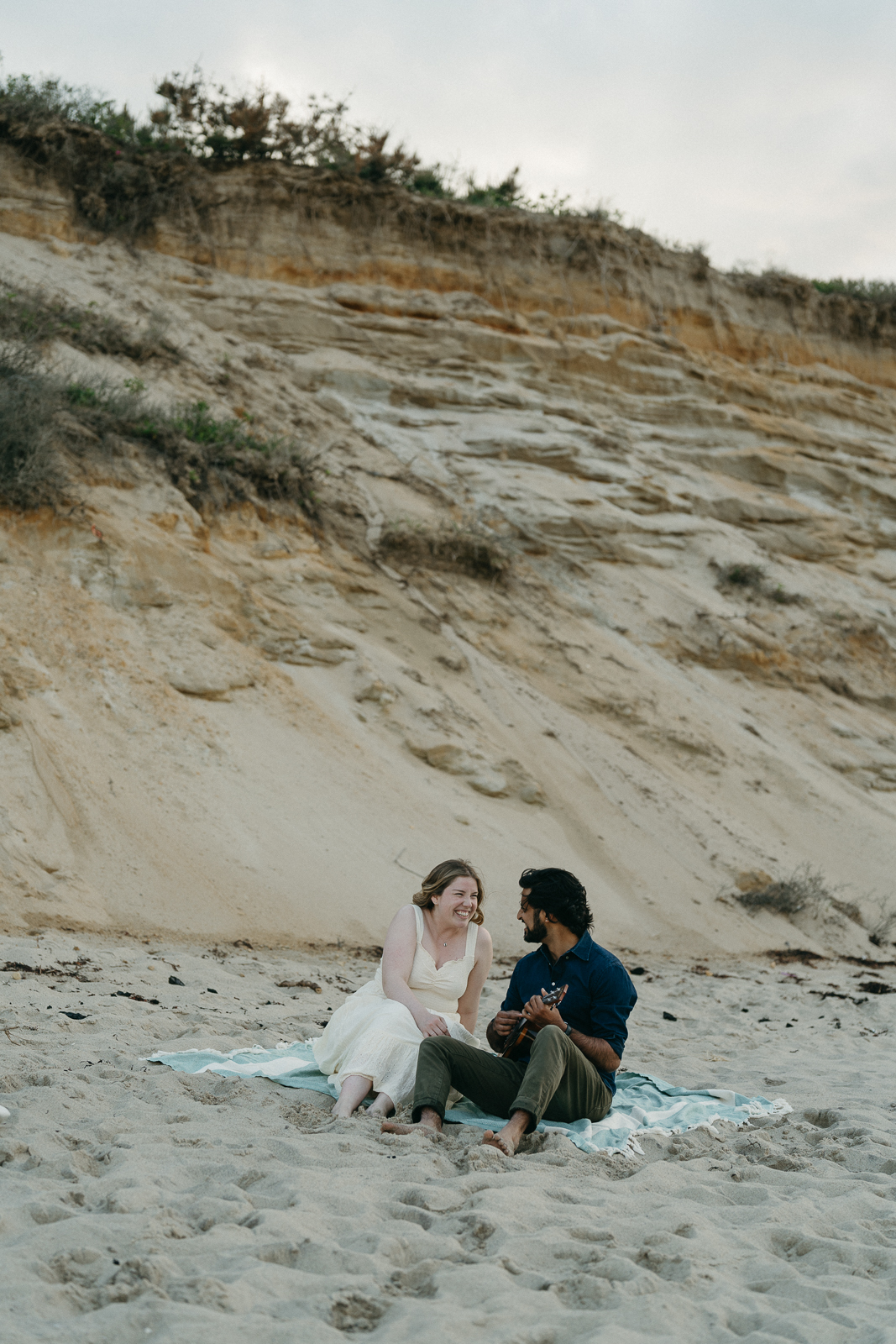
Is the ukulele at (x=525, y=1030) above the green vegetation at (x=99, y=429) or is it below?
below

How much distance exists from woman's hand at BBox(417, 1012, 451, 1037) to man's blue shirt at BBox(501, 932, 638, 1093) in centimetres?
27

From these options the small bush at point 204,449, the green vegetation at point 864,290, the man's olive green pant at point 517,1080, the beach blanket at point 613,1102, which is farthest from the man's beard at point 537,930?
the green vegetation at point 864,290

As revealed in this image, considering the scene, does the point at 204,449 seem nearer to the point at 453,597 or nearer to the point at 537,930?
the point at 453,597

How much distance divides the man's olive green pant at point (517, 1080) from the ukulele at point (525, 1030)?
81 mm

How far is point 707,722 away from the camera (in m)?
11.3

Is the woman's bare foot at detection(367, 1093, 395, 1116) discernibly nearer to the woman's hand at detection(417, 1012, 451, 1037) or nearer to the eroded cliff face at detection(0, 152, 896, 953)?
the woman's hand at detection(417, 1012, 451, 1037)

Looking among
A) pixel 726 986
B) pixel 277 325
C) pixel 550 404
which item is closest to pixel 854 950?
pixel 726 986

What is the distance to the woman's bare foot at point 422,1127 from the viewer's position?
3389 mm

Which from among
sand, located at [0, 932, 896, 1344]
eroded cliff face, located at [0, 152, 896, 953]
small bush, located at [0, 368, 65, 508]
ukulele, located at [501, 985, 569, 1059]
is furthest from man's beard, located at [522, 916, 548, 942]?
small bush, located at [0, 368, 65, 508]

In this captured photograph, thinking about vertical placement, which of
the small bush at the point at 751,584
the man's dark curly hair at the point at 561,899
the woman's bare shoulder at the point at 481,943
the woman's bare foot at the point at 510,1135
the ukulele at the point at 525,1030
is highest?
the small bush at the point at 751,584

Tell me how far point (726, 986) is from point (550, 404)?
9480 mm

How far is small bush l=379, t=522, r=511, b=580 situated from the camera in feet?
37.5

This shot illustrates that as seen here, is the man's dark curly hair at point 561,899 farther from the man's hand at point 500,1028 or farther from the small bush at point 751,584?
the small bush at point 751,584

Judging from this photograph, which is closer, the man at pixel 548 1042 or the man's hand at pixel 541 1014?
the man at pixel 548 1042
